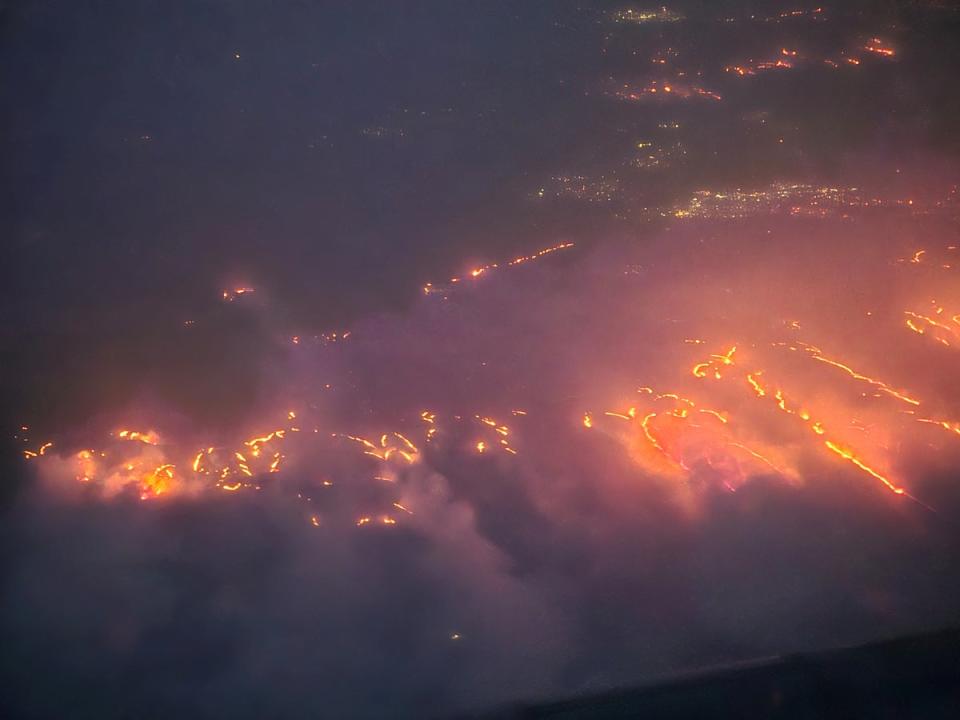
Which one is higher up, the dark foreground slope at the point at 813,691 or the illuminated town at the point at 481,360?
the illuminated town at the point at 481,360

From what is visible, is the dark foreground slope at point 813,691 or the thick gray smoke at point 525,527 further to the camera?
the thick gray smoke at point 525,527

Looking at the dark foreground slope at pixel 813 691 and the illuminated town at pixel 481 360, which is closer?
the dark foreground slope at pixel 813 691

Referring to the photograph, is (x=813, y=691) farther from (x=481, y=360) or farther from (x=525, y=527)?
(x=481, y=360)

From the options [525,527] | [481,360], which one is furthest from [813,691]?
[481,360]

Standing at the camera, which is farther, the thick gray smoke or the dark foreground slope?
the thick gray smoke

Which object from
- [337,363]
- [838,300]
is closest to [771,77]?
[838,300]

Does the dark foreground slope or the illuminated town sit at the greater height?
the illuminated town

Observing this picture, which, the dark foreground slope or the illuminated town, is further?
the illuminated town

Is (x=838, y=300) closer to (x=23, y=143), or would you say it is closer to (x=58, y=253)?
(x=58, y=253)
